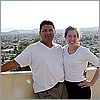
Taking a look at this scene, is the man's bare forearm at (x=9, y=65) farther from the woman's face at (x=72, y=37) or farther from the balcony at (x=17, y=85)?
the woman's face at (x=72, y=37)

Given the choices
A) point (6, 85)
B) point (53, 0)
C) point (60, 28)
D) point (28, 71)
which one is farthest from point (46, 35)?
point (6, 85)

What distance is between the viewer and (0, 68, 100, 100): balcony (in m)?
2.15

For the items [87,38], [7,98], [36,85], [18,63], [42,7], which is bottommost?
[7,98]

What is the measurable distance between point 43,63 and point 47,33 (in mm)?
272

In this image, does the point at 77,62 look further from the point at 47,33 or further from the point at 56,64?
the point at 47,33

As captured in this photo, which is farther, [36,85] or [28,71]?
[28,71]

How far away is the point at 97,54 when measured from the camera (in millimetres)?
2016

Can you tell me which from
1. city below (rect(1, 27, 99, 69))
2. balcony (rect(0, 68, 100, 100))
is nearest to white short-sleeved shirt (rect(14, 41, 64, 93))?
city below (rect(1, 27, 99, 69))

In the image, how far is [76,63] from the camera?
199 centimetres

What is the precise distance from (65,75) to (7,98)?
0.61 metres

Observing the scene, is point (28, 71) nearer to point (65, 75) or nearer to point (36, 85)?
point (36, 85)

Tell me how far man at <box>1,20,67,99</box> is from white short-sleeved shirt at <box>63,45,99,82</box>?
6 cm

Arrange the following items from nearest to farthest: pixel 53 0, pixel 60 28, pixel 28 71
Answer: pixel 53 0
pixel 60 28
pixel 28 71

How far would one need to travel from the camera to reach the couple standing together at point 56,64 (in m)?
1.95
